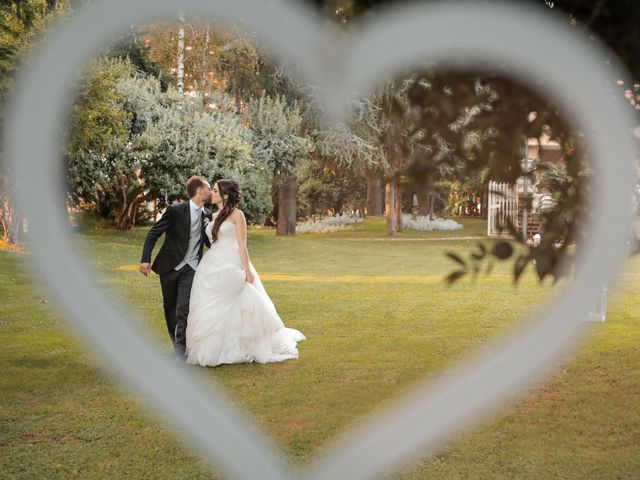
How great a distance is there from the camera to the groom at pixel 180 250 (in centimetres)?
767

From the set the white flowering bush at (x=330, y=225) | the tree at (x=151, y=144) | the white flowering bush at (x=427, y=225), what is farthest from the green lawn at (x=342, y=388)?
the white flowering bush at (x=427, y=225)

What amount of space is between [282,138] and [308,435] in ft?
65.6

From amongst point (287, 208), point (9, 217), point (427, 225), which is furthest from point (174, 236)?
point (427, 225)

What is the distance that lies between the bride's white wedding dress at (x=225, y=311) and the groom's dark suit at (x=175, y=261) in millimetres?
110

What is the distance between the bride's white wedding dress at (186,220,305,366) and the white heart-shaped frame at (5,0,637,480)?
3.03ft

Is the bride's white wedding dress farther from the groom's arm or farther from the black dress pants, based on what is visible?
the groom's arm

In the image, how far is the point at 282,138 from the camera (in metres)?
25.3

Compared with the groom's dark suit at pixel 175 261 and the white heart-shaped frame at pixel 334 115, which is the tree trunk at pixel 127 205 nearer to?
the groom's dark suit at pixel 175 261

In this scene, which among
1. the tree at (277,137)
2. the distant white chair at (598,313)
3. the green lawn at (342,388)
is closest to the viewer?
the green lawn at (342,388)

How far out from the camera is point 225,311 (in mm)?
7871

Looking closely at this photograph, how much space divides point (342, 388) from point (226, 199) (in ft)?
6.32

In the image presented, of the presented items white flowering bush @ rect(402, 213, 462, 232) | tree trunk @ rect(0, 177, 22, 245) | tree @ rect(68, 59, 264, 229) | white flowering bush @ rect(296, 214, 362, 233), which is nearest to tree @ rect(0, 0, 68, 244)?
tree trunk @ rect(0, 177, 22, 245)

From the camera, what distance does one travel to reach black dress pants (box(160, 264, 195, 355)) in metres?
7.89

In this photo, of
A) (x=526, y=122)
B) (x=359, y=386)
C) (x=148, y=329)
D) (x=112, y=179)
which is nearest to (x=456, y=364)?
(x=359, y=386)
